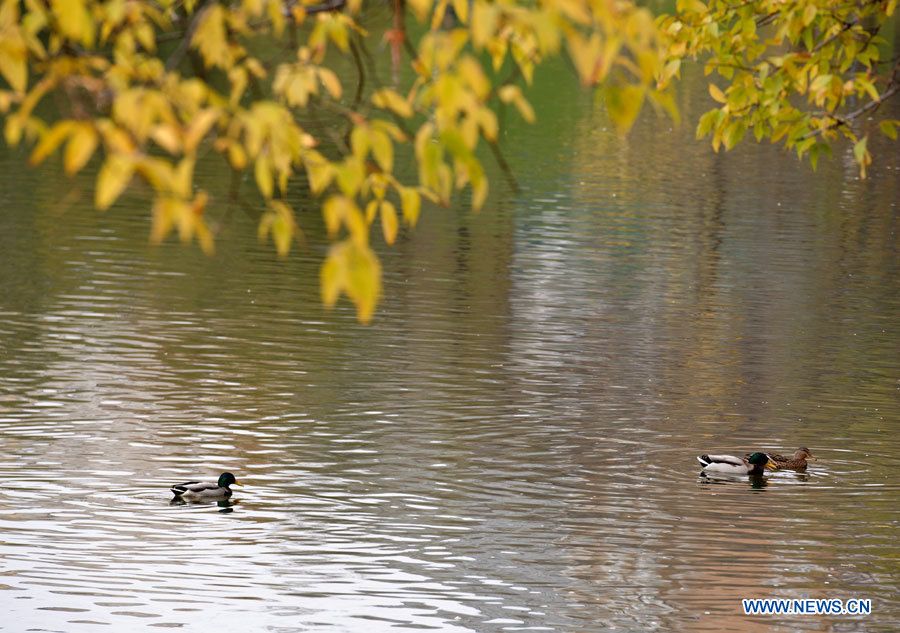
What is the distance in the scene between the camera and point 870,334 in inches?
964

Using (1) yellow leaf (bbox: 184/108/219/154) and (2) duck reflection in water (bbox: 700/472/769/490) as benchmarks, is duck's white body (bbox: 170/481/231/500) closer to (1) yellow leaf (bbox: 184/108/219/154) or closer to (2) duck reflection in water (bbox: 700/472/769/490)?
(2) duck reflection in water (bbox: 700/472/769/490)

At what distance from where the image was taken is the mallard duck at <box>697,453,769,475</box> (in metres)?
16.2

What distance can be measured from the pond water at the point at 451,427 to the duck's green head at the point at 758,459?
0.28 meters

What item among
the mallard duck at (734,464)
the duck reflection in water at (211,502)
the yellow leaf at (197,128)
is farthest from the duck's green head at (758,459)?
the yellow leaf at (197,128)

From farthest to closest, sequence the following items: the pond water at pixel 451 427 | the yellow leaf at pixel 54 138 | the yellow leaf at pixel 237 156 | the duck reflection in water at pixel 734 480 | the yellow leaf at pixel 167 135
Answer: the duck reflection in water at pixel 734 480, the pond water at pixel 451 427, the yellow leaf at pixel 237 156, the yellow leaf at pixel 167 135, the yellow leaf at pixel 54 138

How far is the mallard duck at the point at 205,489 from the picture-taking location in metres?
15.0

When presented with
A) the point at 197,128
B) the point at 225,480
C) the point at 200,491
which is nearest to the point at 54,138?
the point at 197,128

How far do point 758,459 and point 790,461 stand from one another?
366mm

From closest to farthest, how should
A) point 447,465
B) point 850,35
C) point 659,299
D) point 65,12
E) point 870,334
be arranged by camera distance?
point 65,12, point 850,35, point 447,465, point 870,334, point 659,299

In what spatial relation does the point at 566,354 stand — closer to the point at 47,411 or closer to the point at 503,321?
the point at 503,321

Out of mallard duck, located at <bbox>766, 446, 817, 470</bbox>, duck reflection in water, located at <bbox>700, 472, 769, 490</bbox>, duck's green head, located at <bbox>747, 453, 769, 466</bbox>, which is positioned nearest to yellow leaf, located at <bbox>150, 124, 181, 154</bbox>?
duck reflection in water, located at <bbox>700, 472, 769, 490</bbox>

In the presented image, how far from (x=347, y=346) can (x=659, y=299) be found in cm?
681

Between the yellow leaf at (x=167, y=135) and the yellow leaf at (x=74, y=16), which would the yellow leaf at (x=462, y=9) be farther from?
the yellow leaf at (x=74, y=16)

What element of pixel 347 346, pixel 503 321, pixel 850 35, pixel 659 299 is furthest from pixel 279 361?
pixel 850 35
